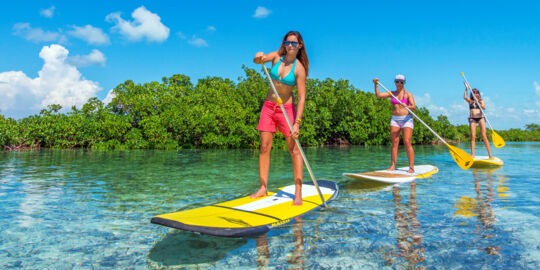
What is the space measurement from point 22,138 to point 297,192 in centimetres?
2550

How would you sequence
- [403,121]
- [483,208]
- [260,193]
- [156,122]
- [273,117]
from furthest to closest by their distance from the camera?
[156,122], [403,121], [260,193], [273,117], [483,208]

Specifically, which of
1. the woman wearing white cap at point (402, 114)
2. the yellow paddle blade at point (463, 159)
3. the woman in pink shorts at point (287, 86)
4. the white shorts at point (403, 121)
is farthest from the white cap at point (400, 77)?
the woman in pink shorts at point (287, 86)

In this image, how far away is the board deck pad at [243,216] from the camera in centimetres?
305

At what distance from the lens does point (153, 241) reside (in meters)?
3.35

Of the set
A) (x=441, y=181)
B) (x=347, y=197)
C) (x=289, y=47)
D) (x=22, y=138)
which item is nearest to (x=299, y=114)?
(x=289, y=47)

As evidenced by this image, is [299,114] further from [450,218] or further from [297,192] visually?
[450,218]

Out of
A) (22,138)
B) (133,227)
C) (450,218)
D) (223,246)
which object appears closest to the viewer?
(223,246)

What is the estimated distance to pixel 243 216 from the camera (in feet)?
11.9

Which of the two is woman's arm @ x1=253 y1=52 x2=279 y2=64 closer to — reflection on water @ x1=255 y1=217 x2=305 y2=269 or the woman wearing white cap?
reflection on water @ x1=255 y1=217 x2=305 y2=269

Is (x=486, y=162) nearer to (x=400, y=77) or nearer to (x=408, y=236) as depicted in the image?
(x=400, y=77)

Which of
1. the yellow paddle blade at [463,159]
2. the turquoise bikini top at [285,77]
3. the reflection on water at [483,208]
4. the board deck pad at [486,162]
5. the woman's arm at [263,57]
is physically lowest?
the reflection on water at [483,208]

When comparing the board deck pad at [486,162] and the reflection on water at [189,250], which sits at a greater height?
the board deck pad at [486,162]

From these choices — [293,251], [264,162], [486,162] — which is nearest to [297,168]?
[264,162]

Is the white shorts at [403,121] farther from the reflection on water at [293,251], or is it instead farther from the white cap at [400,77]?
the reflection on water at [293,251]
